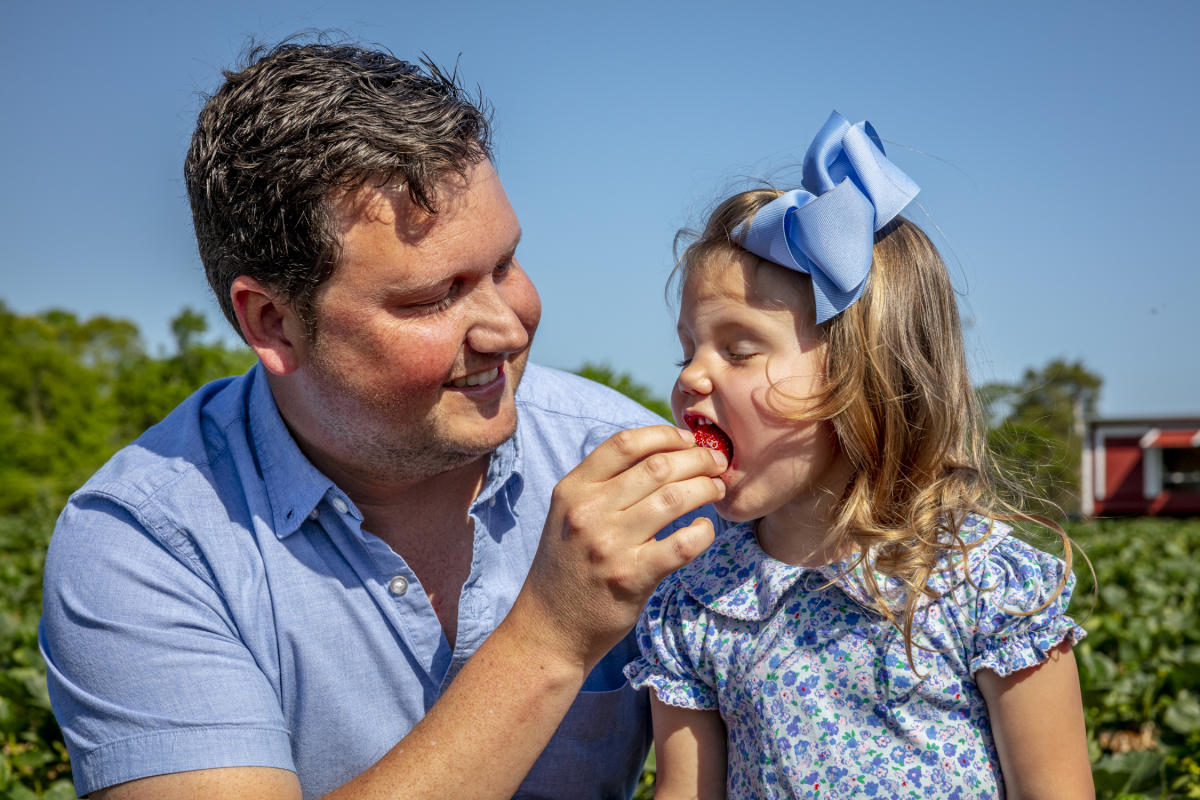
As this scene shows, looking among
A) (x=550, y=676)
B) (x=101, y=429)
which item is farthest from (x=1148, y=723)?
(x=101, y=429)

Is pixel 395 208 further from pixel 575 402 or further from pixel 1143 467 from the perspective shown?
pixel 1143 467

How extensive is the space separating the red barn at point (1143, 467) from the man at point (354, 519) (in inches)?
1383

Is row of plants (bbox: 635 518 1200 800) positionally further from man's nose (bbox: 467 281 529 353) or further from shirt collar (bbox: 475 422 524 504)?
man's nose (bbox: 467 281 529 353)

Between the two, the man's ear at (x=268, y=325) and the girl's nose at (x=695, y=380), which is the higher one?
the man's ear at (x=268, y=325)

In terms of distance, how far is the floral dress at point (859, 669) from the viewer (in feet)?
6.66

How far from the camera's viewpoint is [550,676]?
1.98m

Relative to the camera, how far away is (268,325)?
8.61 ft

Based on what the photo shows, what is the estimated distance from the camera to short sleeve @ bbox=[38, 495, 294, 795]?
7.00 feet

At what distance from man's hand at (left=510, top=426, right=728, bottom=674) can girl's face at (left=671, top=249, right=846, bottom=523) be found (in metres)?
0.13

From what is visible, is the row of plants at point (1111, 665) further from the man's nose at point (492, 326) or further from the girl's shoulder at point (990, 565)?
the man's nose at point (492, 326)

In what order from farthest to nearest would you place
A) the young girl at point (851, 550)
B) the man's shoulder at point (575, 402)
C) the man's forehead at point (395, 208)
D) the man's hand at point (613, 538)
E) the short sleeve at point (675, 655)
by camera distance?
the man's shoulder at point (575, 402) → the man's forehead at point (395, 208) → the short sleeve at point (675, 655) → the young girl at point (851, 550) → the man's hand at point (613, 538)

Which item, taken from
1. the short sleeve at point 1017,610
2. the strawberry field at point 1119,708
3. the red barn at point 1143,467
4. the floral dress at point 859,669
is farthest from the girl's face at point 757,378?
the red barn at point 1143,467

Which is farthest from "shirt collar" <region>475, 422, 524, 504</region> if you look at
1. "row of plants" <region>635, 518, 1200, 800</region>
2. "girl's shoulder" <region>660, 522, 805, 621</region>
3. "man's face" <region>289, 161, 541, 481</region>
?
"row of plants" <region>635, 518, 1200, 800</region>

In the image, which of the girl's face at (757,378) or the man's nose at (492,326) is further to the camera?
the man's nose at (492,326)
